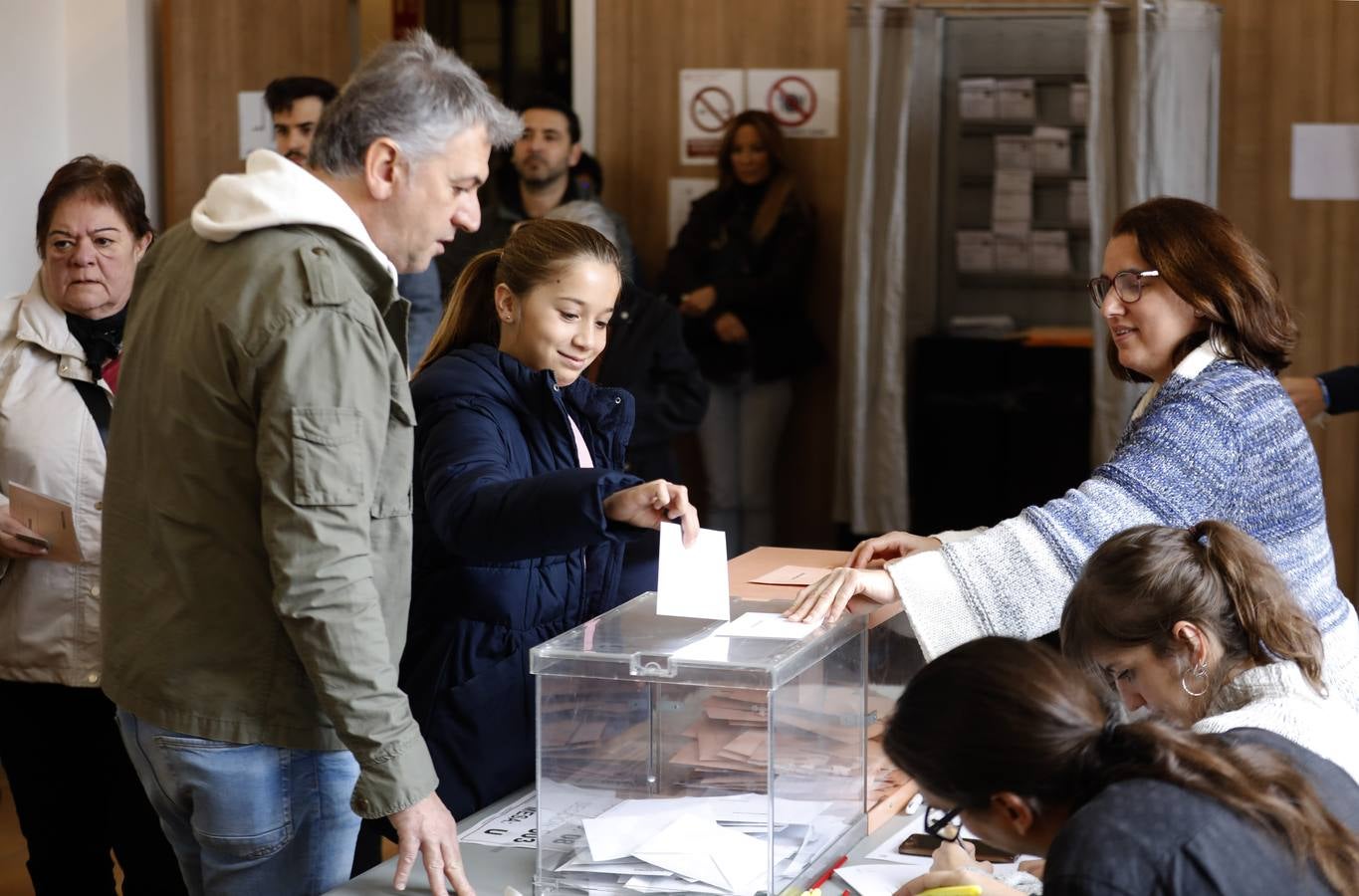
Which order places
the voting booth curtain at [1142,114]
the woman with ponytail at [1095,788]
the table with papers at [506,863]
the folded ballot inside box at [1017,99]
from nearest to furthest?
the woman with ponytail at [1095,788]
the table with papers at [506,863]
the voting booth curtain at [1142,114]
the folded ballot inside box at [1017,99]

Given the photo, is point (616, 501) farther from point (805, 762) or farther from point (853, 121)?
point (853, 121)

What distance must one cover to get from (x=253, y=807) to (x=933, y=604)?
95 cm

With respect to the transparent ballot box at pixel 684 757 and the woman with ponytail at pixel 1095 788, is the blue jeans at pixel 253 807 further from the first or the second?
the woman with ponytail at pixel 1095 788

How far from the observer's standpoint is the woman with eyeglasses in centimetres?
219

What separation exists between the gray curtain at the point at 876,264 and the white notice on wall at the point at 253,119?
2330mm

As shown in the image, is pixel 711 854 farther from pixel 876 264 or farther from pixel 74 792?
pixel 876 264

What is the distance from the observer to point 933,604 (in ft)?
7.16

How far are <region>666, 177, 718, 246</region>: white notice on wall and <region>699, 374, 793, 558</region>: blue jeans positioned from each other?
0.70 meters

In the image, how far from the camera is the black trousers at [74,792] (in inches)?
114

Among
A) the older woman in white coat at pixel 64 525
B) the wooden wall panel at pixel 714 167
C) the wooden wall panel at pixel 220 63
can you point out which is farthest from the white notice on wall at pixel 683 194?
the older woman in white coat at pixel 64 525

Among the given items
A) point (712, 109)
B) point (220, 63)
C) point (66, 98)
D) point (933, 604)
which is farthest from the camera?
point (220, 63)

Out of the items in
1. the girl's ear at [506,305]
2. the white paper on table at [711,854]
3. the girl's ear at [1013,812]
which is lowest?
the white paper on table at [711,854]

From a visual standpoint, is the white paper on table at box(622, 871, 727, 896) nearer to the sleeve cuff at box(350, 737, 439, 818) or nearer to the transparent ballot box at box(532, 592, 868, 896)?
the transparent ballot box at box(532, 592, 868, 896)

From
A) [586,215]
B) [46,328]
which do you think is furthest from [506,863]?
[586,215]
